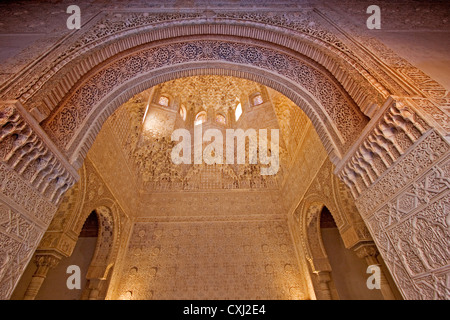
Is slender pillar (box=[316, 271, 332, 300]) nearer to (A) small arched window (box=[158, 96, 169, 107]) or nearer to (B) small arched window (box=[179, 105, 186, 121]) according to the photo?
(B) small arched window (box=[179, 105, 186, 121])

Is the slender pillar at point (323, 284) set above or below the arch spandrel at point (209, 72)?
below

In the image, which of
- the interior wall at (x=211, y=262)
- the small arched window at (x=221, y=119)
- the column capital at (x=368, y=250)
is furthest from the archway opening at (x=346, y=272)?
the small arched window at (x=221, y=119)

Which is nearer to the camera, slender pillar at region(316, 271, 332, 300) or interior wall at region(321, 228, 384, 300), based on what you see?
slender pillar at region(316, 271, 332, 300)

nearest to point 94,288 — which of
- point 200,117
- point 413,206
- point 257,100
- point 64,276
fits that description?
point 64,276

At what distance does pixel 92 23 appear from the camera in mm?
3229

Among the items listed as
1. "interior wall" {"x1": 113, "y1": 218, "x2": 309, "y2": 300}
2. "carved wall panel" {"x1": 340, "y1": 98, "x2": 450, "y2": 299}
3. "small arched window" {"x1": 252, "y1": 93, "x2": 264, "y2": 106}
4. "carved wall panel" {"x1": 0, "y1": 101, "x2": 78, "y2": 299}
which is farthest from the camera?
"small arched window" {"x1": 252, "y1": 93, "x2": 264, "y2": 106}

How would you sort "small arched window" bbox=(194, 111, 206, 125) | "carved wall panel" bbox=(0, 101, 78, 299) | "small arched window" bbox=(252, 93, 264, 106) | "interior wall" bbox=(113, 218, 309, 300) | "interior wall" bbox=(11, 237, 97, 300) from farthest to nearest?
"small arched window" bbox=(194, 111, 206, 125) < "small arched window" bbox=(252, 93, 264, 106) < "interior wall" bbox=(113, 218, 309, 300) < "interior wall" bbox=(11, 237, 97, 300) < "carved wall panel" bbox=(0, 101, 78, 299)

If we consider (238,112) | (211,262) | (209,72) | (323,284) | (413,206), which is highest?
(238,112)

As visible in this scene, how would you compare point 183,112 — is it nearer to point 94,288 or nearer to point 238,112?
point 238,112

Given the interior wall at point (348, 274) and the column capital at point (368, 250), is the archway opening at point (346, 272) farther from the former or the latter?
the column capital at point (368, 250)

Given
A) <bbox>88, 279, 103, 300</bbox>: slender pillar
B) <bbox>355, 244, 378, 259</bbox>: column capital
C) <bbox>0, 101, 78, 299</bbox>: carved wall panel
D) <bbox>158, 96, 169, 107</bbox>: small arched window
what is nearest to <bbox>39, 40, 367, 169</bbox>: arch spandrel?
<bbox>0, 101, 78, 299</bbox>: carved wall panel

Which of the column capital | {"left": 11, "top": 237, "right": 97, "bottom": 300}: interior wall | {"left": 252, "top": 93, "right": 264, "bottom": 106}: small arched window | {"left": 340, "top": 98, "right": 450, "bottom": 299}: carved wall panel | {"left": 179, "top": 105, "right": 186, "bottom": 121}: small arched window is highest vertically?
{"left": 179, "top": 105, "right": 186, "bottom": 121}: small arched window

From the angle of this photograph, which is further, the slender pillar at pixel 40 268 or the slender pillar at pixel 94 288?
the slender pillar at pixel 94 288

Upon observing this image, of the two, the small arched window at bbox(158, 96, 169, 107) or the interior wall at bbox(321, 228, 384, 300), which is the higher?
the small arched window at bbox(158, 96, 169, 107)
